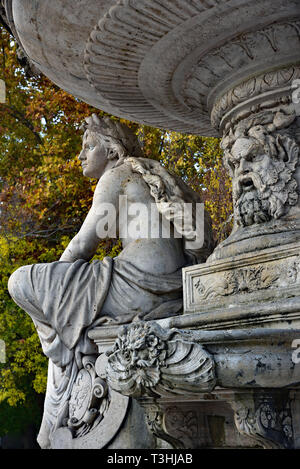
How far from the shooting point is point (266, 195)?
4.06 m

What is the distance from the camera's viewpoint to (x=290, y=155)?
4070mm

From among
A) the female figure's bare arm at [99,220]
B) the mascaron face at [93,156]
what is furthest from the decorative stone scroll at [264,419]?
the mascaron face at [93,156]

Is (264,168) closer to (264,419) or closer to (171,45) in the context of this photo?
(171,45)

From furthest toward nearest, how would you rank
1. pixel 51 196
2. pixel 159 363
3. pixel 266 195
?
pixel 51 196 → pixel 266 195 → pixel 159 363

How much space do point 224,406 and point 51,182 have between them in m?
8.72


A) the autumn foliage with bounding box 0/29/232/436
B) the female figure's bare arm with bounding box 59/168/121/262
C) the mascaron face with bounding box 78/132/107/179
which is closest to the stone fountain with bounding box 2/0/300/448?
the mascaron face with bounding box 78/132/107/179

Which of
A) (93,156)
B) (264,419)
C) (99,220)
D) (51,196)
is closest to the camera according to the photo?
(264,419)

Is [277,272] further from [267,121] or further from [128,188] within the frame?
[128,188]

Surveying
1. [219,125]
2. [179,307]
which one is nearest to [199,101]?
[219,125]

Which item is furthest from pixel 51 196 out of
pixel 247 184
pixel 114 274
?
pixel 247 184

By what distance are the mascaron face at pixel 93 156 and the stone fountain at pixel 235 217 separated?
1.78 feet

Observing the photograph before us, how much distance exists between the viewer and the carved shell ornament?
2639 millimetres

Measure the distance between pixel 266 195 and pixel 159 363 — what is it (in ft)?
5.81

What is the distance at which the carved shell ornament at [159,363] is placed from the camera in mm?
2639
